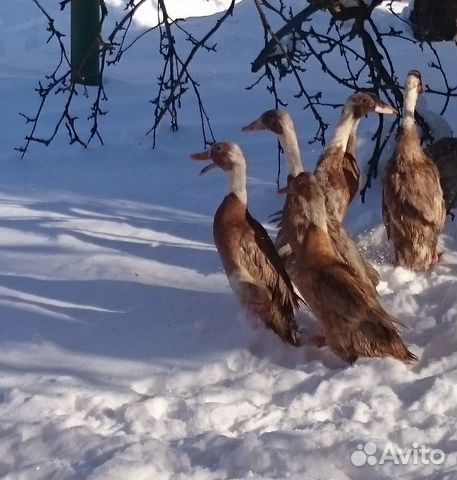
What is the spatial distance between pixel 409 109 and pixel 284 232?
975mm

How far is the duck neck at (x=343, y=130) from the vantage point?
430cm

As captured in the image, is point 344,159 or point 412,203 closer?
point 412,203

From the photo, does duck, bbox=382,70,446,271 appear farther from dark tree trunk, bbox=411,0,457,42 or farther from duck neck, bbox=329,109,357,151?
dark tree trunk, bbox=411,0,457,42

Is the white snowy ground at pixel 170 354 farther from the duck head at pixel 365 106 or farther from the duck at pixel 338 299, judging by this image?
the duck head at pixel 365 106

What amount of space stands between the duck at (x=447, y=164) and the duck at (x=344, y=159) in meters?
A: 0.68

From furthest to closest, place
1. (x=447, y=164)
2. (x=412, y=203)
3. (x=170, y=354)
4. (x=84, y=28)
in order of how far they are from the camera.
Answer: (x=84, y=28), (x=447, y=164), (x=412, y=203), (x=170, y=354)

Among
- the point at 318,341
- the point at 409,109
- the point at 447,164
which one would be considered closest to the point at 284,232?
the point at 318,341

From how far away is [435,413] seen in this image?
2.84 m

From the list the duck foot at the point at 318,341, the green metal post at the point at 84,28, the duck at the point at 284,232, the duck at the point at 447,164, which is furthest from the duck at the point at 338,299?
the green metal post at the point at 84,28

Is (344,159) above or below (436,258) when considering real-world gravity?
above

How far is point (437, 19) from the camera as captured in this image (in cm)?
504

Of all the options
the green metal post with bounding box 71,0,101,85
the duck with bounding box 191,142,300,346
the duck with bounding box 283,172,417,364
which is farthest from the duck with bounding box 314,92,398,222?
the green metal post with bounding box 71,0,101,85

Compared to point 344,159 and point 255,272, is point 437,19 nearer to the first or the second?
point 344,159

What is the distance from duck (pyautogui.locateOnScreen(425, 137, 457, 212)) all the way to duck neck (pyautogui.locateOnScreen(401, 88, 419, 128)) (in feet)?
2.17
